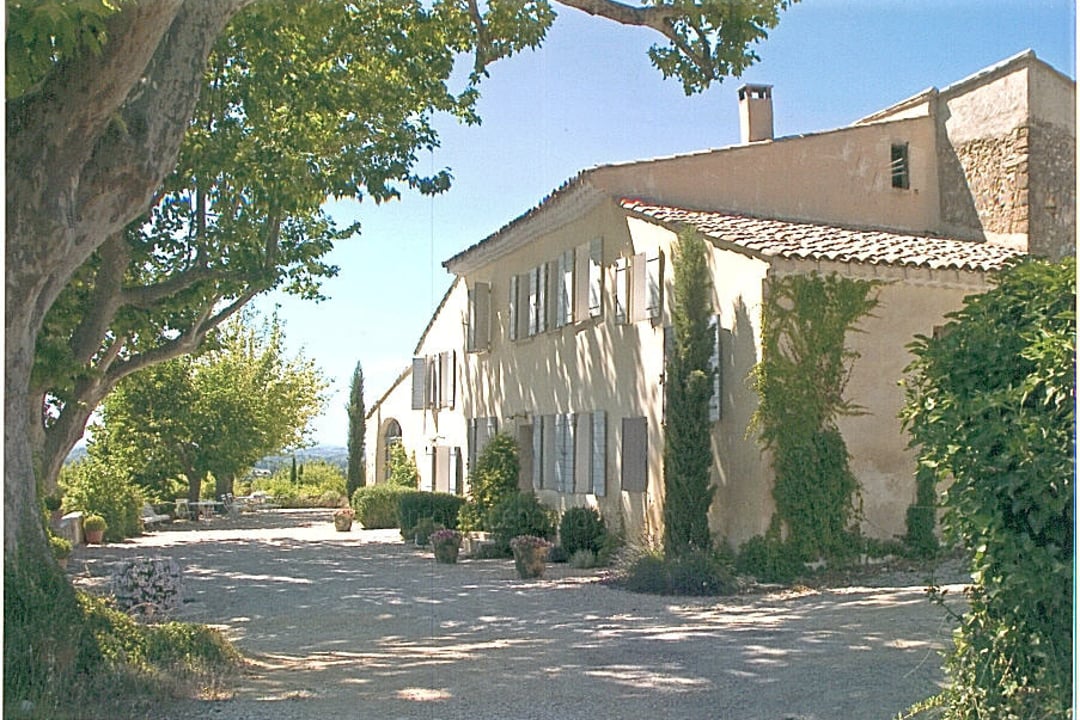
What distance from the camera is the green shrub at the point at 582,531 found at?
1416 centimetres

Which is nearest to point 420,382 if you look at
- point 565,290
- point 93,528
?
point 565,290

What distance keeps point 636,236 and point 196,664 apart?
8580 mm

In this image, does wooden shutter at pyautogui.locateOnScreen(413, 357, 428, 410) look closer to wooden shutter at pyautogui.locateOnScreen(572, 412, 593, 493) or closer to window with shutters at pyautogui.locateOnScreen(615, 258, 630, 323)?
wooden shutter at pyautogui.locateOnScreen(572, 412, 593, 493)

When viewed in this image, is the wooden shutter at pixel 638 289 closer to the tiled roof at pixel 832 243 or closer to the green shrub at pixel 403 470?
the tiled roof at pixel 832 243

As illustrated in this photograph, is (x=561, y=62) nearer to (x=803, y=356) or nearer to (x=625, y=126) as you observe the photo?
(x=625, y=126)

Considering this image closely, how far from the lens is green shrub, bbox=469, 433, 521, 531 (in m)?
16.7

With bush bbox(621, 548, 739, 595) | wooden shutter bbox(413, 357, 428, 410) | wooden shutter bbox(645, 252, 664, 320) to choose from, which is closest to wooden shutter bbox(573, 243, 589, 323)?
wooden shutter bbox(645, 252, 664, 320)

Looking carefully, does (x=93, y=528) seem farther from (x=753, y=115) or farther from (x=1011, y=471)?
(x=1011, y=471)

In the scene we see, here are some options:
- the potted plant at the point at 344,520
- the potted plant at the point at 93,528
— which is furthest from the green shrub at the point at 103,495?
the potted plant at the point at 344,520

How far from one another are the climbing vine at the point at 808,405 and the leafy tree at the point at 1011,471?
6749 millimetres

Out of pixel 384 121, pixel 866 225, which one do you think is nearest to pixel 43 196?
pixel 384 121

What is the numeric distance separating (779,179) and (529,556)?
572 cm

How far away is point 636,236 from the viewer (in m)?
13.9

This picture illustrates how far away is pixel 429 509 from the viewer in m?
17.4
